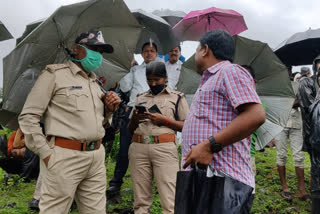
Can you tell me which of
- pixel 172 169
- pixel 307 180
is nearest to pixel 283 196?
pixel 307 180

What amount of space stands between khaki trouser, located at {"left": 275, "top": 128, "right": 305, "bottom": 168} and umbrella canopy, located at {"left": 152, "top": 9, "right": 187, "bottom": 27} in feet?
12.0

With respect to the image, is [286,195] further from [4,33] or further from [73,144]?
[4,33]

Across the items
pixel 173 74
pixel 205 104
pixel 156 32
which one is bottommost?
pixel 173 74

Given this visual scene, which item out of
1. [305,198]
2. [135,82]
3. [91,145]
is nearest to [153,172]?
[91,145]

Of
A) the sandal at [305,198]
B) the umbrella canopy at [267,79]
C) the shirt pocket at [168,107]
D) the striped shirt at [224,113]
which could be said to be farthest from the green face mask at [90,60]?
the sandal at [305,198]

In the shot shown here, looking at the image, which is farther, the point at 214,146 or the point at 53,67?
the point at 53,67

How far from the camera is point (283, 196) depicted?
Answer: 5633mm

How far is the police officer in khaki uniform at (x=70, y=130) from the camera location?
261cm

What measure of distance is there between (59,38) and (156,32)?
331cm

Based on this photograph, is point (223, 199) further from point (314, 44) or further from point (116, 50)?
point (314, 44)

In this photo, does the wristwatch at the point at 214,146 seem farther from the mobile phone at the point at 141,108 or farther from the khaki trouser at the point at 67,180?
the mobile phone at the point at 141,108

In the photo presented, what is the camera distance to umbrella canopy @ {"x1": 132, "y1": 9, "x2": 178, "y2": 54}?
5797mm

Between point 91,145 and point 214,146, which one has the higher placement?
point 214,146

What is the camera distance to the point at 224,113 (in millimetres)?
2010
